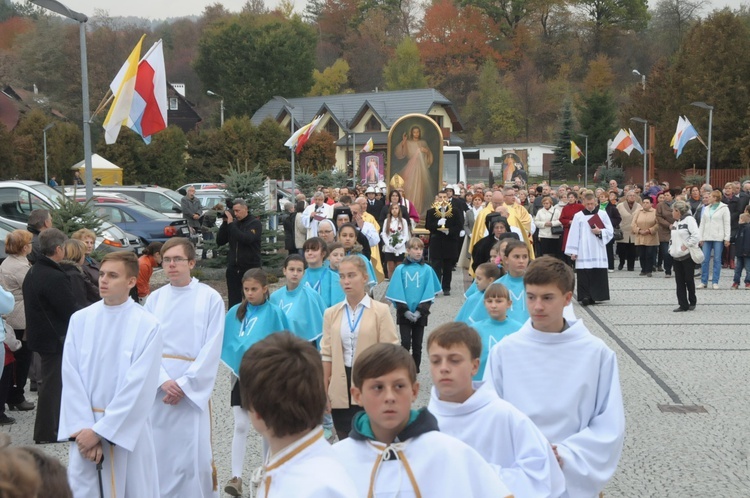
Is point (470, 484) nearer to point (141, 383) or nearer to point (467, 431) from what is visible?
point (467, 431)

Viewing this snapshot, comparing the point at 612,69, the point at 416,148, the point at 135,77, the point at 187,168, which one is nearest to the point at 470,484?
the point at 135,77

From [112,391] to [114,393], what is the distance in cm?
2

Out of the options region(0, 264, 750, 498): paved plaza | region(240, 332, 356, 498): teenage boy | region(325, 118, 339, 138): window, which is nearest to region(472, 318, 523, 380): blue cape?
region(0, 264, 750, 498): paved plaza

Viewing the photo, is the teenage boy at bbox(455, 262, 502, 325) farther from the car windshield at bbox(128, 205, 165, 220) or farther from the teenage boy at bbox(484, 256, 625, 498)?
the car windshield at bbox(128, 205, 165, 220)

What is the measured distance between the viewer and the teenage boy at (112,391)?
203 inches

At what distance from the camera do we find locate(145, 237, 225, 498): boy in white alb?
6039 millimetres

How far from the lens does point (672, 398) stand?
31.8 feet

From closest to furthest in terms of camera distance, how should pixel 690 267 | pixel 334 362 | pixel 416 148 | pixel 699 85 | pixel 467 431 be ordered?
pixel 467 431
pixel 334 362
pixel 690 267
pixel 416 148
pixel 699 85

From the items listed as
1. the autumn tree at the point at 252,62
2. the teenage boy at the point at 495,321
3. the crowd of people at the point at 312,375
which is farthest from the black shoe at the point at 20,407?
the autumn tree at the point at 252,62

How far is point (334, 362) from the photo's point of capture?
7.12 m

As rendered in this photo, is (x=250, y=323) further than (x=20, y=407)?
No

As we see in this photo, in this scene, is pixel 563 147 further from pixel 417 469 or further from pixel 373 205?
pixel 417 469

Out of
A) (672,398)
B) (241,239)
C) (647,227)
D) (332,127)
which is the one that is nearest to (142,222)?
(647,227)

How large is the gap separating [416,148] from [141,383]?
71.2 ft
